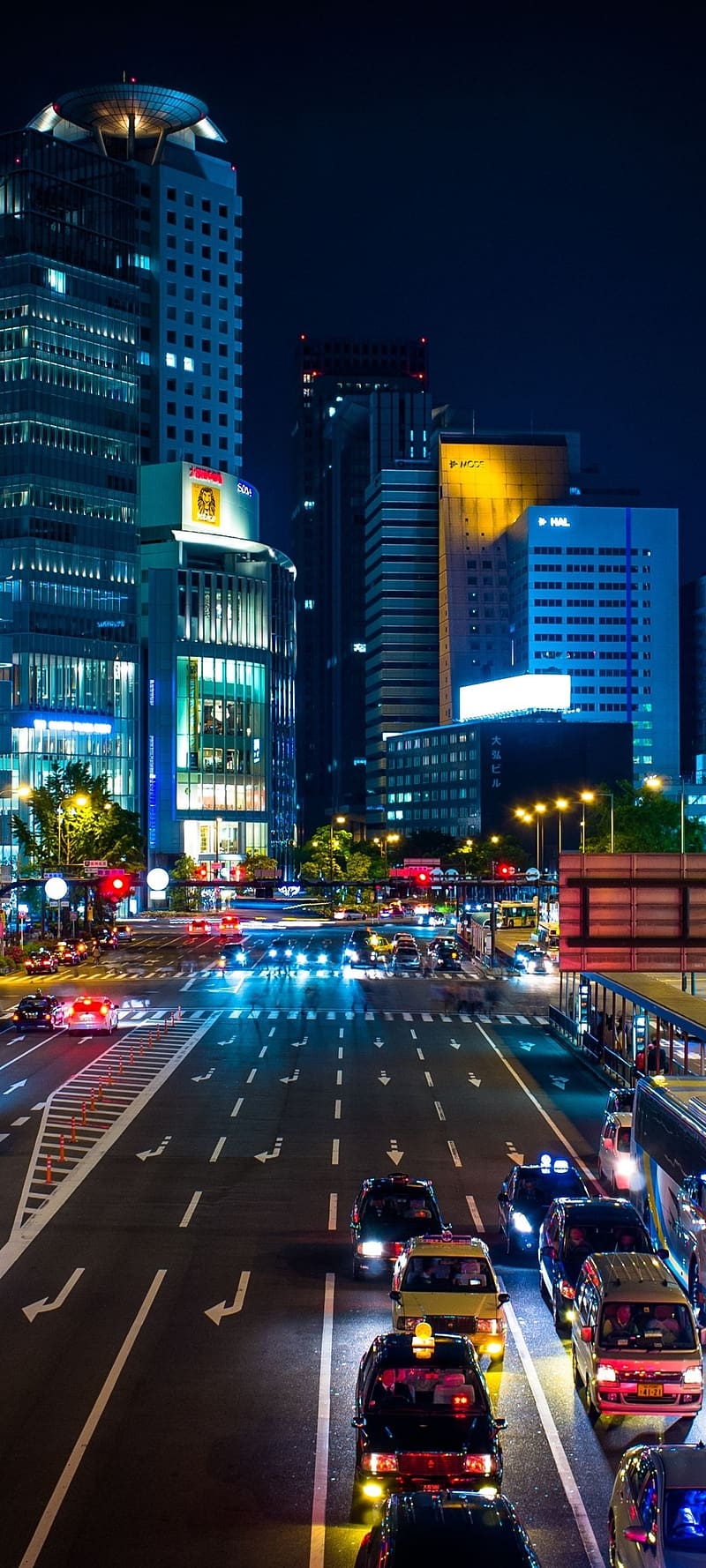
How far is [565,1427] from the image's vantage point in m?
19.1

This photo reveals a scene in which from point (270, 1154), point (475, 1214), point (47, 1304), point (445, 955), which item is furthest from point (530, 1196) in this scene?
point (445, 955)

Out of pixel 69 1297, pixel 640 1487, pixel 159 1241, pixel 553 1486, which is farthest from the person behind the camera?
pixel 159 1241

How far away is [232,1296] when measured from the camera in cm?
2495

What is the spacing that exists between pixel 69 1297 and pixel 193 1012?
152 feet

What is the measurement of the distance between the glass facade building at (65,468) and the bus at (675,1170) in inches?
5502

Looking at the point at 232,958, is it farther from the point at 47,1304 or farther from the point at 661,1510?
the point at 661,1510

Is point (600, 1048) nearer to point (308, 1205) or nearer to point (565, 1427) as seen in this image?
point (308, 1205)

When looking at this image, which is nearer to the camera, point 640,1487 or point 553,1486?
point 640,1487

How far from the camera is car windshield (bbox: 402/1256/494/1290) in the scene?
875 inches

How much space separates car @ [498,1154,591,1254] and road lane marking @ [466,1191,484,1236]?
39 centimetres

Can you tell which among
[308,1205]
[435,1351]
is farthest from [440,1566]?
[308,1205]

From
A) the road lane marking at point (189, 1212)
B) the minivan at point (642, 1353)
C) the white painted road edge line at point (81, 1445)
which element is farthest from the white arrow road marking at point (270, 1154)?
the minivan at point (642, 1353)

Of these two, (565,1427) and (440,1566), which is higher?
(440,1566)

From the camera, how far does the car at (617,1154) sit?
32.9 meters
